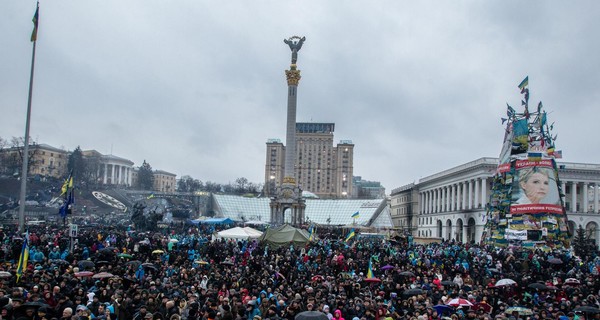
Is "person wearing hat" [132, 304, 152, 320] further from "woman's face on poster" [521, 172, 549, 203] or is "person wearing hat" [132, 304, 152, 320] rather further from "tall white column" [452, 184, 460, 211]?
"tall white column" [452, 184, 460, 211]

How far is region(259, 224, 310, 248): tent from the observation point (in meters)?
31.7

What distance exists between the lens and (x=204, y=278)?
64.1 ft

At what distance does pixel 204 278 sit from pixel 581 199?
66195 mm

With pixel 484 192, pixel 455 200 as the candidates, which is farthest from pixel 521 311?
pixel 455 200

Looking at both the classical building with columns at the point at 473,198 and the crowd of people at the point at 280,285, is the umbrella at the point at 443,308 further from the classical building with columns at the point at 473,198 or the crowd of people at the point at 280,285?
the classical building with columns at the point at 473,198

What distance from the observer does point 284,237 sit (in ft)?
105

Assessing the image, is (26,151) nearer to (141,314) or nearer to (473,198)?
(141,314)

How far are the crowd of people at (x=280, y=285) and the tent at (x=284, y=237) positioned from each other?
0.31 meters

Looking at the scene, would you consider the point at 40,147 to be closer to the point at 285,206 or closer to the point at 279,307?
the point at 285,206

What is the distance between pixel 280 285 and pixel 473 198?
6293cm

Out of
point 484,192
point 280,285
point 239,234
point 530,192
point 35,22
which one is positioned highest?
point 35,22

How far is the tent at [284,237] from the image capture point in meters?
31.7

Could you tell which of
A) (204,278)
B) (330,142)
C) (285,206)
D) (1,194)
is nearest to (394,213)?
(330,142)

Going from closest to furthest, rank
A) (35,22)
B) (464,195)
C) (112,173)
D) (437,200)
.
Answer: (35,22)
(464,195)
(437,200)
(112,173)
